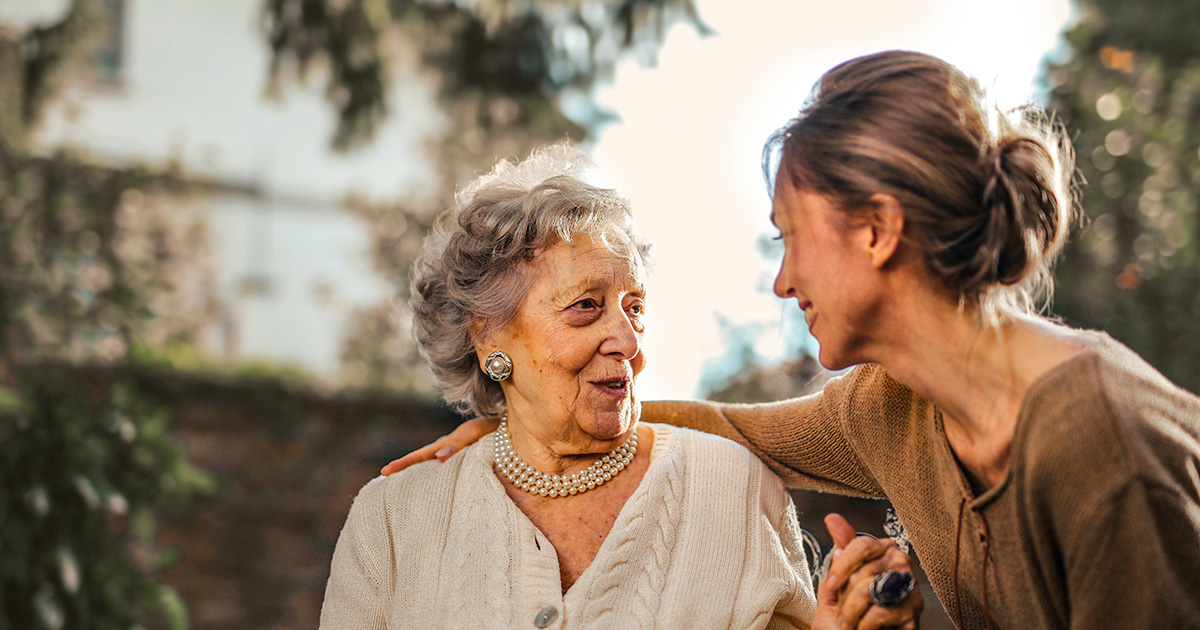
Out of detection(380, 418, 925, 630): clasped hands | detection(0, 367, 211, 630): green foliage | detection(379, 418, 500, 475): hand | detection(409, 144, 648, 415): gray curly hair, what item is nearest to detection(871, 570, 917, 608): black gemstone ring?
detection(380, 418, 925, 630): clasped hands

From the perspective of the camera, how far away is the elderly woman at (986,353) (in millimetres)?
1452

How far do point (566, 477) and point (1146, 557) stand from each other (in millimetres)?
1217

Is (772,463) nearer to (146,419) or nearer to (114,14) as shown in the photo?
(146,419)

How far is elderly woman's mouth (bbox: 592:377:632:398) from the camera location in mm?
2154

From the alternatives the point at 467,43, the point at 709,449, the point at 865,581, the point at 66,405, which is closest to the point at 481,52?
the point at 467,43

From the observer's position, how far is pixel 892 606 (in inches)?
65.9

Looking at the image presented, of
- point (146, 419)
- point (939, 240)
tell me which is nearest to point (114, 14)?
point (146, 419)

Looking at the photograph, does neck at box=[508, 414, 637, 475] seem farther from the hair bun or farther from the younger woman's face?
the hair bun

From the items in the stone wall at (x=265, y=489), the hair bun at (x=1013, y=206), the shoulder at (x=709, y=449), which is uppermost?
the hair bun at (x=1013, y=206)

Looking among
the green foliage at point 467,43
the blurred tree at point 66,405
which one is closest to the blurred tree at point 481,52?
the green foliage at point 467,43

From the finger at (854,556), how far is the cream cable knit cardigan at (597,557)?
31cm

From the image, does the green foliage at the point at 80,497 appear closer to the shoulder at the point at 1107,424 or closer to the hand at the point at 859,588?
the hand at the point at 859,588

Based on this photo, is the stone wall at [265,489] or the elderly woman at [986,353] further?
the stone wall at [265,489]

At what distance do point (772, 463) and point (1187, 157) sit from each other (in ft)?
11.4
